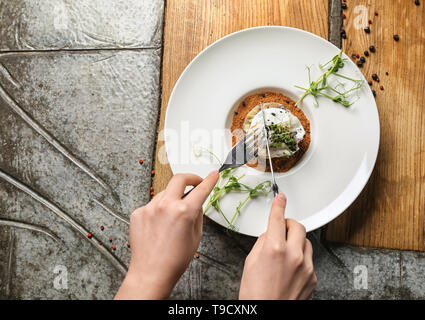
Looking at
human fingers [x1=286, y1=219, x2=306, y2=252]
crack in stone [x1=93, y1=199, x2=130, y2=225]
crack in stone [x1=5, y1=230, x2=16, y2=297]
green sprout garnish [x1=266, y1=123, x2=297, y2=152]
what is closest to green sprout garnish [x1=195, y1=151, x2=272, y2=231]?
green sprout garnish [x1=266, y1=123, x2=297, y2=152]

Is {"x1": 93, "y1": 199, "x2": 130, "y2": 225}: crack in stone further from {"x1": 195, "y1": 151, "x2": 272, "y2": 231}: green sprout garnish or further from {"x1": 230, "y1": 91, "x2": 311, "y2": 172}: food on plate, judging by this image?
{"x1": 230, "y1": 91, "x2": 311, "y2": 172}: food on plate

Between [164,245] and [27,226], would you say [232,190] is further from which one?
[27,226]

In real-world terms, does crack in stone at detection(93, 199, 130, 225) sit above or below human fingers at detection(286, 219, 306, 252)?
above

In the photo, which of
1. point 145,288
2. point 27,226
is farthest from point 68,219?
point 145,288

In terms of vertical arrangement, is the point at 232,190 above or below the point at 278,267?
above

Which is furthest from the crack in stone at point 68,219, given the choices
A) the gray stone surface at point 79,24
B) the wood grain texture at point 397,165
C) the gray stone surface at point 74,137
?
the wood grain texture at point 397,165

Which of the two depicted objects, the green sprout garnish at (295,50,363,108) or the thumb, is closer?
the thumb
